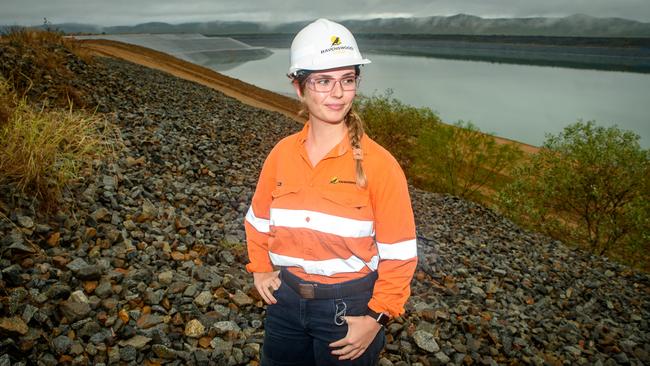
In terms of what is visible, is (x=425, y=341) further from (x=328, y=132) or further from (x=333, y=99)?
(x=333, y=99)

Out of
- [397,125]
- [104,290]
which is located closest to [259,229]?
[104,290]

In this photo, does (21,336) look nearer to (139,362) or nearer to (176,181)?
(139,362)

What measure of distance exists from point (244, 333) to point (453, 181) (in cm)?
2038

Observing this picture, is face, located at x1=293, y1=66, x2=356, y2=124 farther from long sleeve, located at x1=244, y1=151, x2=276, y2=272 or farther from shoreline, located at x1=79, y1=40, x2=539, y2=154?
shoreline, located at x1=79, y1=40, x2=539, y2=154

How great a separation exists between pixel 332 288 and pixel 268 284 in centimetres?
55

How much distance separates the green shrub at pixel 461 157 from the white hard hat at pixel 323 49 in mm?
21046

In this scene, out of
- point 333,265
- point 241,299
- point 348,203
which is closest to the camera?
point 348,203

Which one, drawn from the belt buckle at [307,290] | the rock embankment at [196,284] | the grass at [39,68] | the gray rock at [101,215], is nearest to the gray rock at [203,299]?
the rock embankment at [196,284]

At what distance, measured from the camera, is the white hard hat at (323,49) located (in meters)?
2.17

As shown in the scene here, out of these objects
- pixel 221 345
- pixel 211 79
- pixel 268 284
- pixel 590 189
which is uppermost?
pixel 211 79

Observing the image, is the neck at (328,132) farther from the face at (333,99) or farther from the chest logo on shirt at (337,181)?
the chest logo on shirt at (337,181)

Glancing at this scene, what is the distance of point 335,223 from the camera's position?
2.20m

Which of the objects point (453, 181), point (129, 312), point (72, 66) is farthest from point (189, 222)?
point (453, 181)

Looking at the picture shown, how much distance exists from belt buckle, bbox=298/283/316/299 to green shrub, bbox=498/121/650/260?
15745mm
